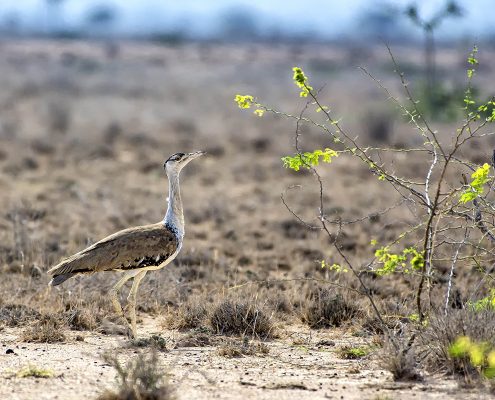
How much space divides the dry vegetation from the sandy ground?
0.02 meters

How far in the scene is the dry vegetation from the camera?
6.22 metres

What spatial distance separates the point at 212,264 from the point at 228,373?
13.9ft

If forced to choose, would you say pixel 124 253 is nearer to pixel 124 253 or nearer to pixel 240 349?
pixel 124 253

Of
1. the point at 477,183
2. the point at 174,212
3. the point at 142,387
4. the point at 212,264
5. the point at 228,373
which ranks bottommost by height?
the point at 212,264

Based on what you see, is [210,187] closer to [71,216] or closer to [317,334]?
[71,216]

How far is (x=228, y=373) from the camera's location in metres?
6.39

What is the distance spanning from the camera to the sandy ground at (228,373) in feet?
19.0

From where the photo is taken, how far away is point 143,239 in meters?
7.67

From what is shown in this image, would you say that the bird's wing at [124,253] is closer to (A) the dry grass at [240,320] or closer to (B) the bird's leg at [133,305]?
(B) the bird's leg at [133,305]

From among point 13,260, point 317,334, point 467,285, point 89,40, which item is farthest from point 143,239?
point 89,40

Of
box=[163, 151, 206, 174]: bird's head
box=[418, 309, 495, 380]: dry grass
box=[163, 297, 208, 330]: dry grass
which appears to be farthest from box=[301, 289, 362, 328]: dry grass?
box=[418, 309, 495, 380]: dry grass

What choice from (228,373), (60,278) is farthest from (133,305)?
(228,373)

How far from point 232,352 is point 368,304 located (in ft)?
6.48

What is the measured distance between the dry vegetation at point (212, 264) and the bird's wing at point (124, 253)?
0.54 m
